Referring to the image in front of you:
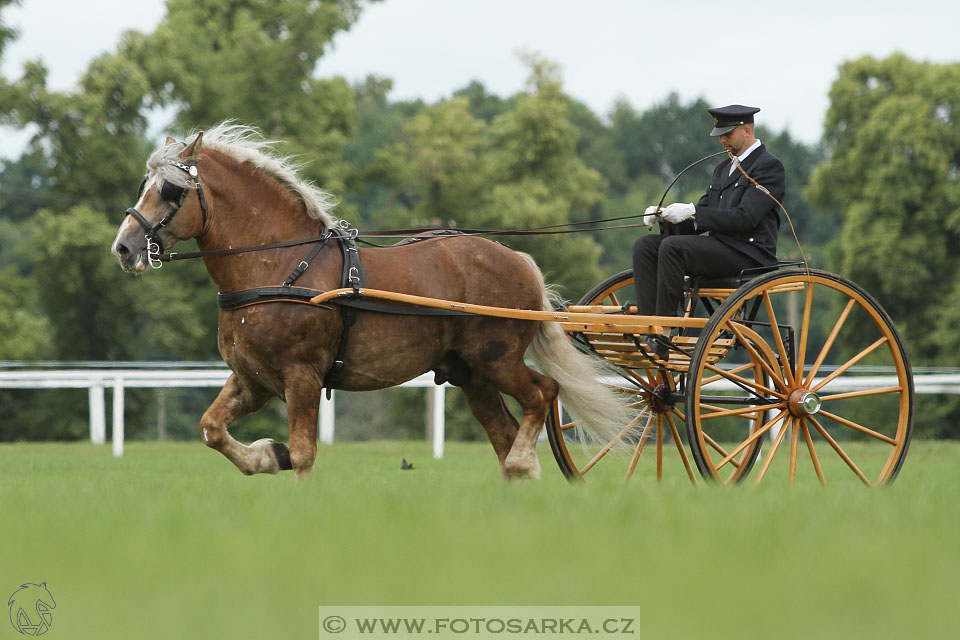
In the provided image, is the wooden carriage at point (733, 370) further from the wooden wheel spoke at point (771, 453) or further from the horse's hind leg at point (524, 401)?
the horse's hind leg at point (524, 401)

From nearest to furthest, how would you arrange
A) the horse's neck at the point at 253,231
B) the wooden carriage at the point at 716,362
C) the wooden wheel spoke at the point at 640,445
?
the wooden carriage at the point at 716,362, the horse's neck at the point at 253,231, the wooden wheel spoke at the point at 640,445

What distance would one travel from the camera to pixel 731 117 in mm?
7434

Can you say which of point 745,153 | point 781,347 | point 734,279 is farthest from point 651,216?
point 781,347

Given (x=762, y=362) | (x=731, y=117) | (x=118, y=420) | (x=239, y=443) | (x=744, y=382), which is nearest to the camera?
(x=744, y=382)

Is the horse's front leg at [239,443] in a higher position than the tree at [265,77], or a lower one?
lower

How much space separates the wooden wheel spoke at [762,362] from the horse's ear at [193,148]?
3299mm

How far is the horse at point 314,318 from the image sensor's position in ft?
22.2

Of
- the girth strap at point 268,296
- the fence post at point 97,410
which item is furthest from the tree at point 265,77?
the girth strap at point 268,296

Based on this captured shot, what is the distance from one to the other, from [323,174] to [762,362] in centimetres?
2318

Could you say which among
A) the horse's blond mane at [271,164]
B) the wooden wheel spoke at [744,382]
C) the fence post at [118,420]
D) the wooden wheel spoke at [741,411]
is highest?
the horse's blond mane at [271,164]

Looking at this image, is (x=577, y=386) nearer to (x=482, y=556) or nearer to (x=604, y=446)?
(x=604, y=446)

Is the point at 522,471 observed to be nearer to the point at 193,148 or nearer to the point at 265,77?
the point at 193,148

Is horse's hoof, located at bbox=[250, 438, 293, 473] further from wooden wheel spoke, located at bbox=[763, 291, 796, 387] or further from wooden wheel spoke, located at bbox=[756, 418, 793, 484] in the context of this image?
wooden wheel spoke, located at bbox=[763, 291, 796, 387]

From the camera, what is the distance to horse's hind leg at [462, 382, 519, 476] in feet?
25.6
